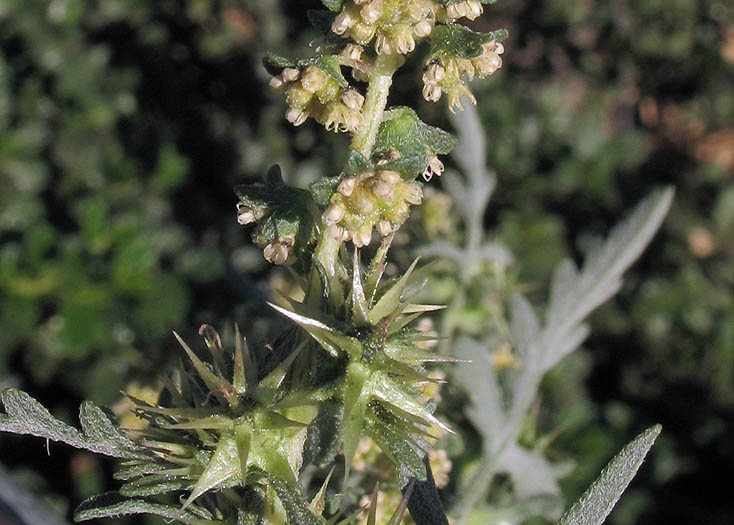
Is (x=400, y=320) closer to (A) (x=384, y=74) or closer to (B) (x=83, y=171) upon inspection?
(A) (x=384, y=74)

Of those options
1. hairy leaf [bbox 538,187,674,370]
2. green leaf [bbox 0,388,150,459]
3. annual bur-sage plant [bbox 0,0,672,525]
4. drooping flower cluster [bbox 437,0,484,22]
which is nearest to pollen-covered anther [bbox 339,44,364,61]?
annual bur-sage plant [bbox 0,0,672,525]

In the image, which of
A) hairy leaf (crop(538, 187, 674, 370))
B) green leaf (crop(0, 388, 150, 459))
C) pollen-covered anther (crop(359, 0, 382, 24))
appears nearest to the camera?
pollen-covered anther (crop(359, 0, 382, 24))

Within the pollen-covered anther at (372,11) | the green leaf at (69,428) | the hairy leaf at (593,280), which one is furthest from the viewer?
the hairy leaf at (593,280)

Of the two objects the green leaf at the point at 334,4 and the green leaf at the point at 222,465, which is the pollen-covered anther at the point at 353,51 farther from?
the green leaf at the point at 222,465

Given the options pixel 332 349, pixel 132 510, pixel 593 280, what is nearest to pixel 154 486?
pixel 132 510

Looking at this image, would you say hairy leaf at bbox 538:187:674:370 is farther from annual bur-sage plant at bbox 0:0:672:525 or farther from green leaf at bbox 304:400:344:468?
green leaf at bbox 304:400:344:468

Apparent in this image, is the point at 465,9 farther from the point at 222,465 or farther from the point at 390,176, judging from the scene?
the point at 222,465

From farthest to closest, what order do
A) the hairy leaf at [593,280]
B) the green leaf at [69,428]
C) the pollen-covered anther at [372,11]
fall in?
the hairy leaf at [593,280]
the green leaf at [69,428]
the pollen-covered anther at [372,11]

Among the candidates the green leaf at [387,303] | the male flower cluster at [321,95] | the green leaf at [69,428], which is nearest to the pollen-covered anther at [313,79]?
the male flower cluster at [321,95]
